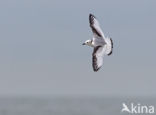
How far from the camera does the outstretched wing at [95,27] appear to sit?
990 cm

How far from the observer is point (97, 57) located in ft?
32.9

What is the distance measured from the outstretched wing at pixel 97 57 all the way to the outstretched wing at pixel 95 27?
172mm

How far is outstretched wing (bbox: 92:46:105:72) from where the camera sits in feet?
32.5

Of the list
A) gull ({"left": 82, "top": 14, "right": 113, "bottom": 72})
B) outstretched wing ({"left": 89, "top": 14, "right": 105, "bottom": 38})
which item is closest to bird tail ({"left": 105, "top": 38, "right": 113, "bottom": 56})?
gull ({"left": 82, "top": 14, "right": 113, "bottom": 72})

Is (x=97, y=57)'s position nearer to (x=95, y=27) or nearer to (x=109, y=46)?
(x=109, y=46)

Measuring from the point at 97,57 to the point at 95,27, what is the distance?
44 cm

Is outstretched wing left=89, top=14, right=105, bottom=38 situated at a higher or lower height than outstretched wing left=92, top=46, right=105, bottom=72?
higher

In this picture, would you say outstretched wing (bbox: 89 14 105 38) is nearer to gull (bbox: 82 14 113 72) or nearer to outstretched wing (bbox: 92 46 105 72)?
gull (bbox: 82 14 113 72)

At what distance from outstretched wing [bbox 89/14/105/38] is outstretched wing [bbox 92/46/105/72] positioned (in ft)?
0.57

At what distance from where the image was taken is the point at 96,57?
395 inches

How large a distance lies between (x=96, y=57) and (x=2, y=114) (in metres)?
10.3

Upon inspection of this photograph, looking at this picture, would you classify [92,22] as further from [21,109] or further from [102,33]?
[21,109]

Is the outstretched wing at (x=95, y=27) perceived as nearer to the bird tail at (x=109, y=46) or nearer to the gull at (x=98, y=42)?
the gull at (x=98, y=42)

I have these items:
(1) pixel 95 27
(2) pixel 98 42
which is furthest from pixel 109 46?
(1) pixel 95 27
